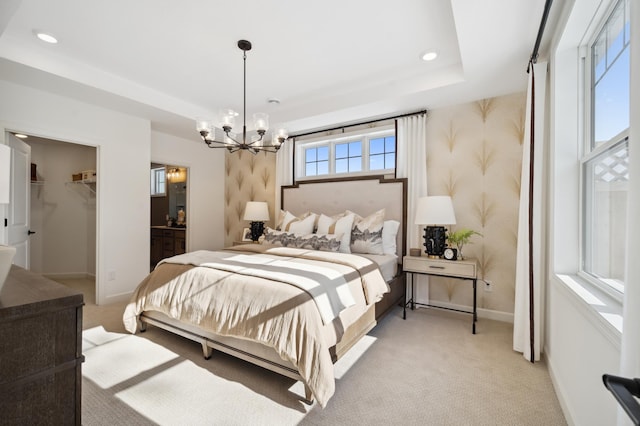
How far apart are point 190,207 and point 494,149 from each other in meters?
4.64

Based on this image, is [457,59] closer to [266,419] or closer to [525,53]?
[525,53]

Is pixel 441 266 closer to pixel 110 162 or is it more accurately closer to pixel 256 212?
pixel 256 212

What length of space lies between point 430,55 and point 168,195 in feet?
20.0

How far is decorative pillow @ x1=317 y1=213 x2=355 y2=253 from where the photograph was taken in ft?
11.2

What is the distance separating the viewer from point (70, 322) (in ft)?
2.82

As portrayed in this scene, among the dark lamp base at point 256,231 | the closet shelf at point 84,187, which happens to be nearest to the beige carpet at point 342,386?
the dark lamp base at point 256,231

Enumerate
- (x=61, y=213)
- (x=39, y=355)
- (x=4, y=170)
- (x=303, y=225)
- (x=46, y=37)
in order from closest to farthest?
(x=39, y=355) < (x=4, y=170) < (x=46, y=37) < (x=303, y=225) < (x=61, y=213)

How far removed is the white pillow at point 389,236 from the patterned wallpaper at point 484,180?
0.65 meters

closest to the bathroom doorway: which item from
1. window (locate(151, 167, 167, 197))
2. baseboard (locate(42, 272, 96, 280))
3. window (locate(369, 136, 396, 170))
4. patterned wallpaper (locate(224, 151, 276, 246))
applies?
window (locate(151, 167, 167, 197))

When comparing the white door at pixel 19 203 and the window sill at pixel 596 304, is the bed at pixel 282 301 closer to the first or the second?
the window sill at pixel 596 304

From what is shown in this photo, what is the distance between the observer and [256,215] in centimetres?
456

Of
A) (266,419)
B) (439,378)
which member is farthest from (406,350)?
(266,419)

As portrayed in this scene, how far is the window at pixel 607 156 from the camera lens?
1.33 m

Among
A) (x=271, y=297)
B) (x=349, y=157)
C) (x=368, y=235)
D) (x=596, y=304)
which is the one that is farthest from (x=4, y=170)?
(x=349, y=157)
